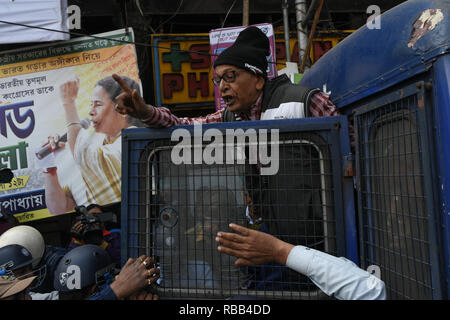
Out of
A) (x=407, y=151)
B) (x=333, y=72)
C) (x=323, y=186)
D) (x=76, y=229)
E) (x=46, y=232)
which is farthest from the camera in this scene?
(x=46, y=232)

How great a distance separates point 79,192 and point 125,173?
12.2 ft

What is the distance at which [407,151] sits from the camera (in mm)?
1441

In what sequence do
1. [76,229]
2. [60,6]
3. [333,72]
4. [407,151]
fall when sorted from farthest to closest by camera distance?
[60,6] → [76,229] → [333,72] → [407,151]

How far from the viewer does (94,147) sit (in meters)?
5.15

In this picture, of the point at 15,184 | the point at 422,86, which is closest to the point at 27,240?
the point at 15,184

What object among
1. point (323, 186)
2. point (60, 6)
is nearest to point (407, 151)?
point (323, 186)

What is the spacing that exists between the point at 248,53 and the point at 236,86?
198mm

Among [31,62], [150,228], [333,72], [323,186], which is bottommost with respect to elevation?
[150,228]

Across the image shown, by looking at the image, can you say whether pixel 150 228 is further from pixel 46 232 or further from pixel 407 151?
pixel 46 232

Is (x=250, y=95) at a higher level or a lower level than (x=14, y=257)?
higher

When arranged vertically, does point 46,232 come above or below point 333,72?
below

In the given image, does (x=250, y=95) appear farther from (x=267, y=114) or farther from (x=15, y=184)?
(x=15, y=184)

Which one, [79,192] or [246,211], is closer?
[246,211]

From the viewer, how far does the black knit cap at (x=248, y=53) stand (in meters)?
1.94
